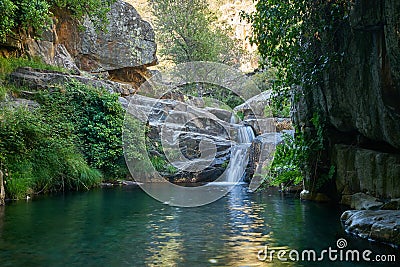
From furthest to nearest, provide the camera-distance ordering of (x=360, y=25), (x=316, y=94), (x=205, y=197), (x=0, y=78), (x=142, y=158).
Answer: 1. (x=142, y=158)
2. (x=0, y=78)
3. (x=205, y=197)
4. (x=316, y=94)
5. (x=360, y=25)

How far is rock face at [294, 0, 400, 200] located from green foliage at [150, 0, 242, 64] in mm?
19394

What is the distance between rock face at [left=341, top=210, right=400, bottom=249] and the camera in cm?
526

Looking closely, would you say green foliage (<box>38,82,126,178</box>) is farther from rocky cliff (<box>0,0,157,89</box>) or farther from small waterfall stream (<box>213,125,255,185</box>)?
small waterfall stream (<box>213,125,255,185</box>)

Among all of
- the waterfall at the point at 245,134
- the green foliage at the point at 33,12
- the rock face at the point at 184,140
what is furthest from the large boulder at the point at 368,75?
the waterfall at the point at 245,134

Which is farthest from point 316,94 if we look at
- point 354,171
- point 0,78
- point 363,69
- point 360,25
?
point 0,78

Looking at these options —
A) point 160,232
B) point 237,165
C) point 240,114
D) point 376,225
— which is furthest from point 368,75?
point 240,114

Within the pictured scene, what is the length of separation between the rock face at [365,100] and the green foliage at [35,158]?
653 cm

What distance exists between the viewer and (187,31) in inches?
1098

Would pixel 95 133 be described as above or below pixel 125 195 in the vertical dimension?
above

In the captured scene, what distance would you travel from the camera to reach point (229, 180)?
632 inches

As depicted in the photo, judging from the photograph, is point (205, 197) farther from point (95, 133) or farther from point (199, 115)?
point (199, 115)

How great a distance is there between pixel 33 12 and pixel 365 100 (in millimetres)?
11183

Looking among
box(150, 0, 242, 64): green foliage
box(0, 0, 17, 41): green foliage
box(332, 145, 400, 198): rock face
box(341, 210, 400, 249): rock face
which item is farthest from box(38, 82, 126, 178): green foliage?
box(150, 0, 242, 64): green foliage

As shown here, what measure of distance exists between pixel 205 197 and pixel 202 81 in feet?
64.0
